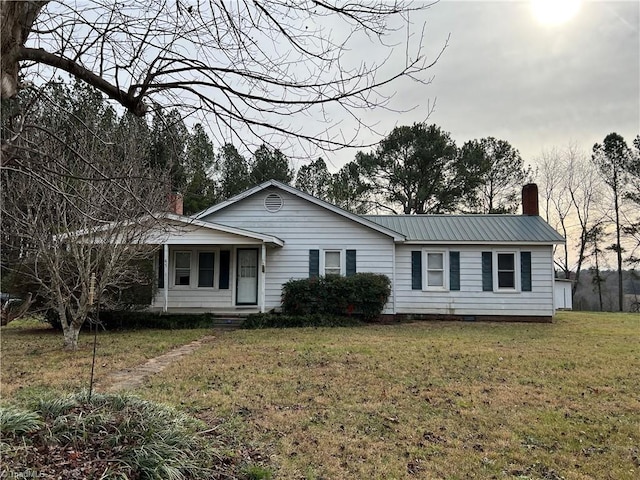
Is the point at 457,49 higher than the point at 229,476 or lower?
higher

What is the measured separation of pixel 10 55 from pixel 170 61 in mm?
1273

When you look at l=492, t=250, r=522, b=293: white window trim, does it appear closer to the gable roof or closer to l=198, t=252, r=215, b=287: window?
the gable roof

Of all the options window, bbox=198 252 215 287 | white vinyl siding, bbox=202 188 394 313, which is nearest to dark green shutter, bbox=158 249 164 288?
window, bbox=198 252 215 287

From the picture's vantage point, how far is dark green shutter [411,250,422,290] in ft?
54.0

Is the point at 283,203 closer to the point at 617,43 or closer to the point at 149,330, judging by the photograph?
the point at 149,330

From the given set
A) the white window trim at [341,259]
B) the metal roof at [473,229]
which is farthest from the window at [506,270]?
the white window trim at [341,259]

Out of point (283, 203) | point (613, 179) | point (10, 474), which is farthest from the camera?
point (613, 179)

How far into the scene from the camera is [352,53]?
3.77 m

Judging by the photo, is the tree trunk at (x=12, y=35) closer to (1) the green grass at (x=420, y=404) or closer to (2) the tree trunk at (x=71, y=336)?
(1) the green grass at (x=420, y=404)

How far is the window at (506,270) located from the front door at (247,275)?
868cm

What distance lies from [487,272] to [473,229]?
5.70ft

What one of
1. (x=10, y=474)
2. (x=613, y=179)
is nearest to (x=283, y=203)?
(x=10, y=474)

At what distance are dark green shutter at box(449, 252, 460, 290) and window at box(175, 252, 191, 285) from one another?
30.5 feet

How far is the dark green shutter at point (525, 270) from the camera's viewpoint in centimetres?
1628
